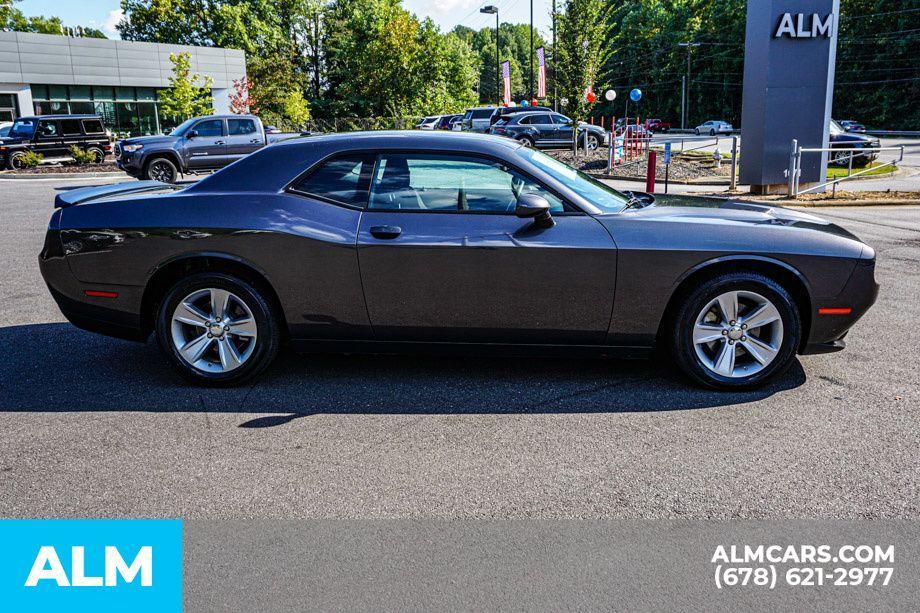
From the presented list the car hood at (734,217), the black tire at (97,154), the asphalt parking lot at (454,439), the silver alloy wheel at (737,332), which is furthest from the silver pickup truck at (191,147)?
the silver alloy wheel at (737,332)

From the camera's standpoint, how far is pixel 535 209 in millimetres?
4598

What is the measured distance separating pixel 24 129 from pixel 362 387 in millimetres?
29223

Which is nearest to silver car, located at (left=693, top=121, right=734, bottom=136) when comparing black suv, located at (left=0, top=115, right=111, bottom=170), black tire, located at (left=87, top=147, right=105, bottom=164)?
black suv, located at (left=0, top=115, right=111, bottom=170)

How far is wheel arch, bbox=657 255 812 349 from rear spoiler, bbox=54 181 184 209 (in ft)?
11.1

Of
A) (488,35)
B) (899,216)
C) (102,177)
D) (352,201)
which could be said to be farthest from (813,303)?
(488,35)

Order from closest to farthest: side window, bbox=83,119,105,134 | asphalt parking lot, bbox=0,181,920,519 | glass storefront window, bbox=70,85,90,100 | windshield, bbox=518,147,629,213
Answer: asphalt parking lot, bbox=0,181,920,519
windshield, bbox=518,147,629,213
side window, bbox=83,119,105,134
glass storefront window, bbox=70,85,90,100

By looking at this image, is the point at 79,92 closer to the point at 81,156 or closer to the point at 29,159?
the point at 81,156

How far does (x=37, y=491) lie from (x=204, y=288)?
1676 mm

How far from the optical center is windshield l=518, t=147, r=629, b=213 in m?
4.97

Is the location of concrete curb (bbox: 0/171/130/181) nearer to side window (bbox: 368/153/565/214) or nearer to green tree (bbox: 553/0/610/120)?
green tree (bbox: 553/0/610/120)

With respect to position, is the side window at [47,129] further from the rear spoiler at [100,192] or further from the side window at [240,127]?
the rear spoiler at [100,192]

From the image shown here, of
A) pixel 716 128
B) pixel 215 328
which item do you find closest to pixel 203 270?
pixel 215 328

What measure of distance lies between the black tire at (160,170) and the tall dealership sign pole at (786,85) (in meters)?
15.2

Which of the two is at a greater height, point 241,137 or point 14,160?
point 241,137
